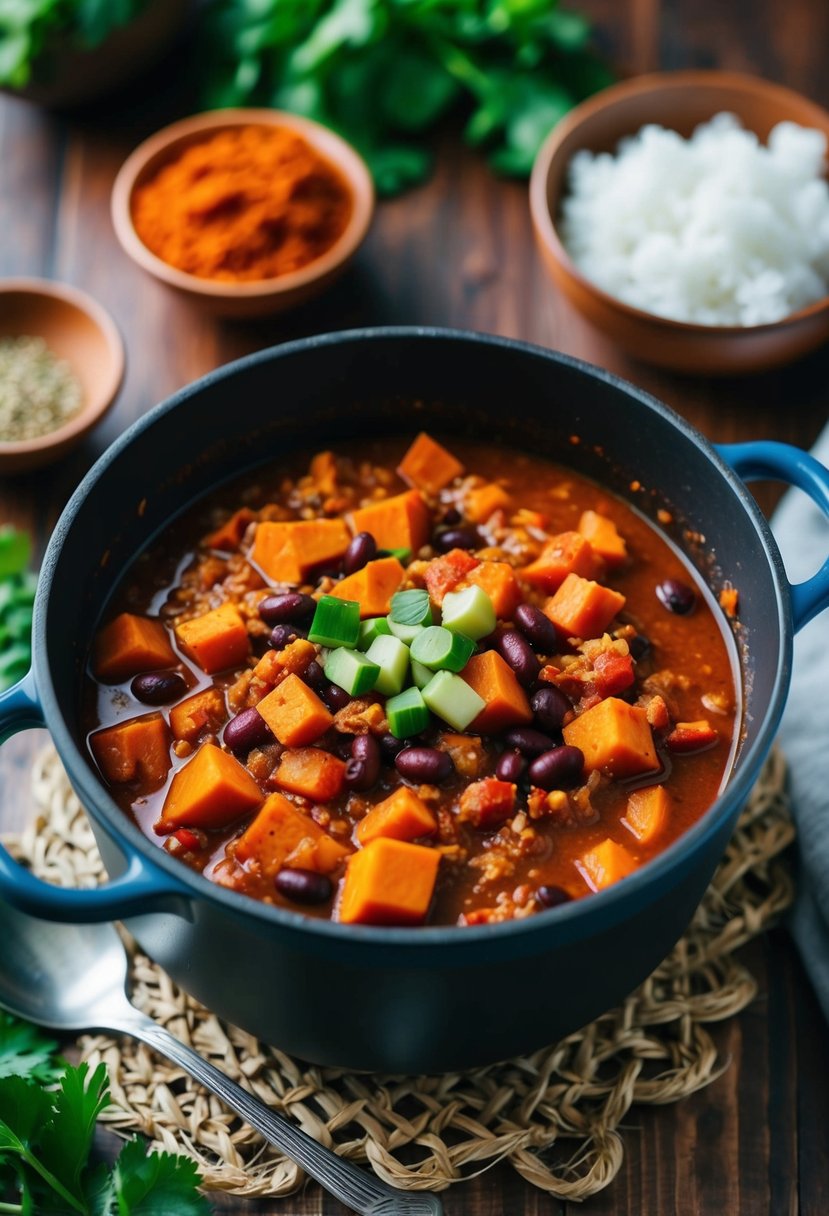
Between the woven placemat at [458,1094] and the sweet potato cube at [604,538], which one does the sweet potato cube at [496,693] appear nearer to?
the sweet potato cube at [604,538]

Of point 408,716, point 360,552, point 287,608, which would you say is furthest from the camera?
point 360,552

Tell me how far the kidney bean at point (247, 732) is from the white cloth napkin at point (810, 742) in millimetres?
1489

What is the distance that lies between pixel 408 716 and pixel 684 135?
10.0 ft

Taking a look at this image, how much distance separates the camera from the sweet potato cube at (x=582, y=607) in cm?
349

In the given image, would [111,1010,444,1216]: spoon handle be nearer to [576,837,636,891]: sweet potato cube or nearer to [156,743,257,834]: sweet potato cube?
[156,743,257,834]: sweet potato cube

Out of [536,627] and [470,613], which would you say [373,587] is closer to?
[470,613]

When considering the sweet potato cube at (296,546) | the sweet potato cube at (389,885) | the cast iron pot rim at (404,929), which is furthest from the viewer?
the sweet potato cube at (296,546)

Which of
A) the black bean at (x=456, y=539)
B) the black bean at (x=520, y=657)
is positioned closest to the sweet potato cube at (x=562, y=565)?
the black bean at (x=456, y=539)

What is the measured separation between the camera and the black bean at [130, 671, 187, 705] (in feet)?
11.3

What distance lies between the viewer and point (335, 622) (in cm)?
334

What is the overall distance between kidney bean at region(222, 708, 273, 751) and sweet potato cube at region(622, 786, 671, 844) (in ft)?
2.89

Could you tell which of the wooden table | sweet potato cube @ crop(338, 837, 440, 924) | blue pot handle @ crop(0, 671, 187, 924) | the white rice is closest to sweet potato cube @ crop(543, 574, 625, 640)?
sweet potato cube @ crop(338, 837, 440, 924)

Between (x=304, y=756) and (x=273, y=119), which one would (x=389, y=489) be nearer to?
(x=304, y=756)

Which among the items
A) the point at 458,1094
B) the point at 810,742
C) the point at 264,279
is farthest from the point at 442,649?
the point at 264,279
